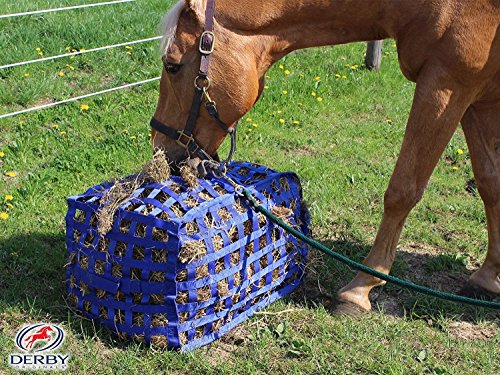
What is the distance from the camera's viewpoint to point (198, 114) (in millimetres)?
3492

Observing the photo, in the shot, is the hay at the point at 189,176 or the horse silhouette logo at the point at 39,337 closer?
the horse silhouette logo at the point at 39,337

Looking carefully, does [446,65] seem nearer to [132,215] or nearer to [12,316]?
[132,215]

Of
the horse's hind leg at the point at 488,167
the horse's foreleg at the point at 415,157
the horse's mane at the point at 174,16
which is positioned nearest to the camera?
the horse's mane at the point at 174,16

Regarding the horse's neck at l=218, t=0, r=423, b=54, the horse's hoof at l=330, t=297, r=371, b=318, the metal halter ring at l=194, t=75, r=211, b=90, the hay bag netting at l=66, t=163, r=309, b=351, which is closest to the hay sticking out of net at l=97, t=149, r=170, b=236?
the hay bag netting at l=66, t=163, r=309, b=351

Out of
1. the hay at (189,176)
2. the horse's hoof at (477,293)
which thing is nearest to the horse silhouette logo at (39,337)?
the hay at (189,176)

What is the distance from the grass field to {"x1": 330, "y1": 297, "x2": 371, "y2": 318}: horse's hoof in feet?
0.14

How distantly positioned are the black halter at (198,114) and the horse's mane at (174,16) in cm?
4

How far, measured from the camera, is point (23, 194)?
193 inches

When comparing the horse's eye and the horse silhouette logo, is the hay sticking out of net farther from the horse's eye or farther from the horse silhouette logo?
the horse silhouette logo

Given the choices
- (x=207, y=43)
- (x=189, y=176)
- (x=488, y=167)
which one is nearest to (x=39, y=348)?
(x=189, y=176)

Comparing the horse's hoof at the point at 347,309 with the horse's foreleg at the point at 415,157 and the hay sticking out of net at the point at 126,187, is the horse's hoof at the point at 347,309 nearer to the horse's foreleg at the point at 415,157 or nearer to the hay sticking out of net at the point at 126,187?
the horse's foreleg at the point at 415,157

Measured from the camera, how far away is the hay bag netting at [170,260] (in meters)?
3.25

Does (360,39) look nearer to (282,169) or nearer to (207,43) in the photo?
(207,43)

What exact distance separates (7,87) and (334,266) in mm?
3820
